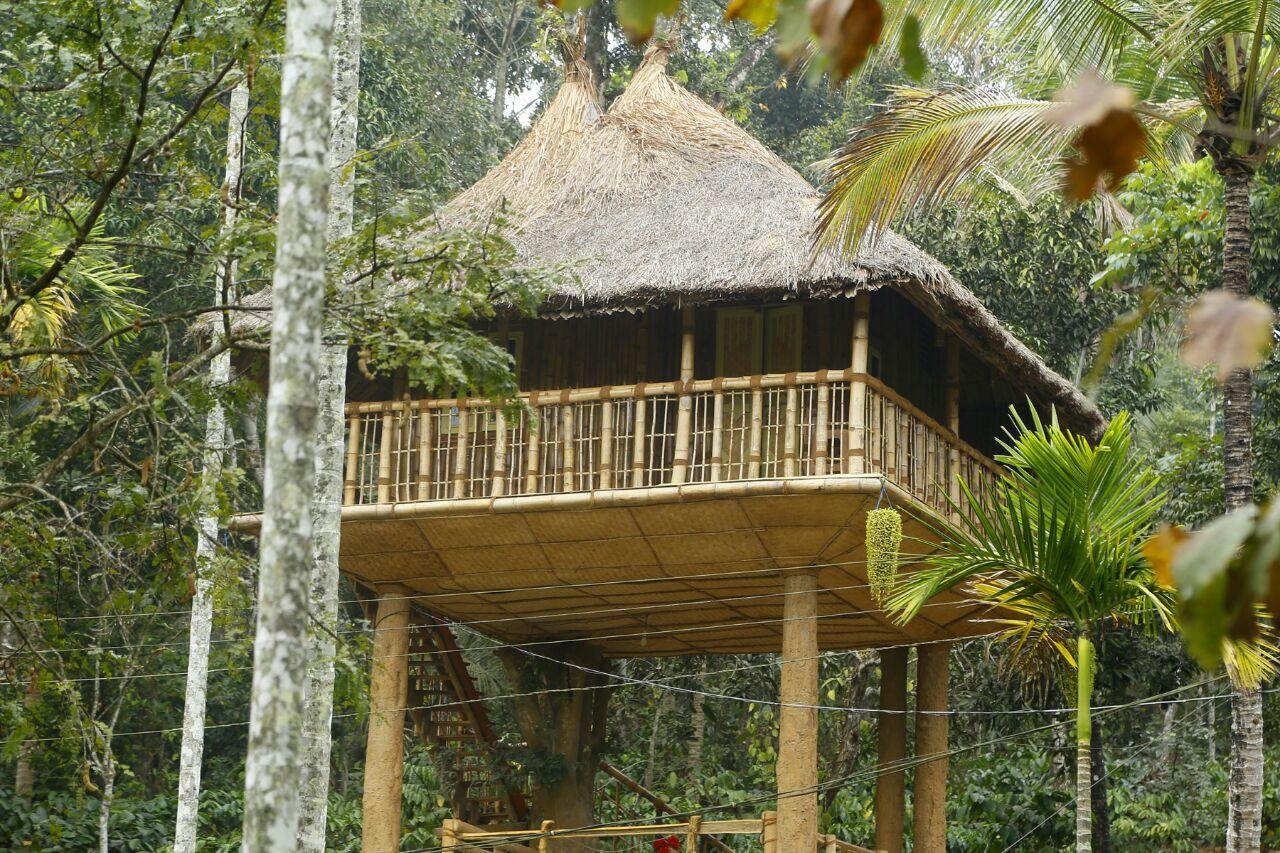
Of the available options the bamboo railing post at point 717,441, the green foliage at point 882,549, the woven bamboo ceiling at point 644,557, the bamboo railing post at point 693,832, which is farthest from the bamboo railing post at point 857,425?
the bamboo railing post at point 693,832

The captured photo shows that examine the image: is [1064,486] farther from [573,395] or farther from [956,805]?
[956,805]

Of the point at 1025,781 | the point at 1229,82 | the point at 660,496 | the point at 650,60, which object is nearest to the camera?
the point at 1229,82

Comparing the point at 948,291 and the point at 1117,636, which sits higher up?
the point at 948,291

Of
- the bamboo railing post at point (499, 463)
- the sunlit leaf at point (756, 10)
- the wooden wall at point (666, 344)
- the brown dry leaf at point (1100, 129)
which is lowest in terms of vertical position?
the brown dry leaf at point (1100, 129)

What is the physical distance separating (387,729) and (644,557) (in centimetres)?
238

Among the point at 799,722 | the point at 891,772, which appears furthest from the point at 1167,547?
the point at 891,772

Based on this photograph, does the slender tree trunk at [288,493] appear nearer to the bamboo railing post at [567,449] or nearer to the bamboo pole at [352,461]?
the bamboo railing post at [567,449]

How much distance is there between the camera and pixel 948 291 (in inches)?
500

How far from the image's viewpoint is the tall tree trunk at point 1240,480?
10508mm

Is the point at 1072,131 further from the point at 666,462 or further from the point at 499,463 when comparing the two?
the point at 499,463

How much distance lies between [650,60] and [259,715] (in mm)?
11079

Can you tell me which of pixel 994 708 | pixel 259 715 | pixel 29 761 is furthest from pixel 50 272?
pixel 994 708

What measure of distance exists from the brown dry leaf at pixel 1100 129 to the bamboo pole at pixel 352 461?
11338mm

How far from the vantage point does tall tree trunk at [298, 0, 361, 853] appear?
9.80m
